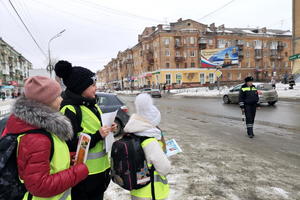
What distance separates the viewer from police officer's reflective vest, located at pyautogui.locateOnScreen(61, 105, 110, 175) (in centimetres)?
180

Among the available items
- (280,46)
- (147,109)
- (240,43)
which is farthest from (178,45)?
(147,109)

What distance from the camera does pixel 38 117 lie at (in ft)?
4.11

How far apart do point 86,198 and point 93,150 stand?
1.45 feet

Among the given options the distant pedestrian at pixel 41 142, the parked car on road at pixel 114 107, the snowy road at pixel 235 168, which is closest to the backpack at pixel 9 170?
the distant pedestrian at pixel 41 142

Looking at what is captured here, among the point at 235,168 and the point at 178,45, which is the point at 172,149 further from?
the point at 178,45

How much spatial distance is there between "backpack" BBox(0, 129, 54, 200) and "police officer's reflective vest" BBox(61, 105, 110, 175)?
579mm

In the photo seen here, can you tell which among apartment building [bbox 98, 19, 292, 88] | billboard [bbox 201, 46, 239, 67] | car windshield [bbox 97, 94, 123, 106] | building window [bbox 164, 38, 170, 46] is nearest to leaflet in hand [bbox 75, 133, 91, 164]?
car windshield [bbox 97, 94, 123, 106]

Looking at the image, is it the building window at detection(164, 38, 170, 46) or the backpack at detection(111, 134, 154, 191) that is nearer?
the backpack at detection(111, 134, 154, 191)

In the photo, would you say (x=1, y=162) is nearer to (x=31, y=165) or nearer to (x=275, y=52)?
(x=31, y=165)

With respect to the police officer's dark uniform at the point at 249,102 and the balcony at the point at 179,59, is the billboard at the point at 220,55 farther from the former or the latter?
the police officer's dark uniform at the point at 249,102

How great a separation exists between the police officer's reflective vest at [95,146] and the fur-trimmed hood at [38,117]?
41 centimetres

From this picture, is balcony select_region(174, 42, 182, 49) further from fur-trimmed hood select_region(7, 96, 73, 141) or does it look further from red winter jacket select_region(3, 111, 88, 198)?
Answer: red winter jacket select_region(3, 111, 88, 198)

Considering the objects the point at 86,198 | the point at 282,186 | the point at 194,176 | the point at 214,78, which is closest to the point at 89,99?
the point at 86,198

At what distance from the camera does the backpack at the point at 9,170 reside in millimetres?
1140
